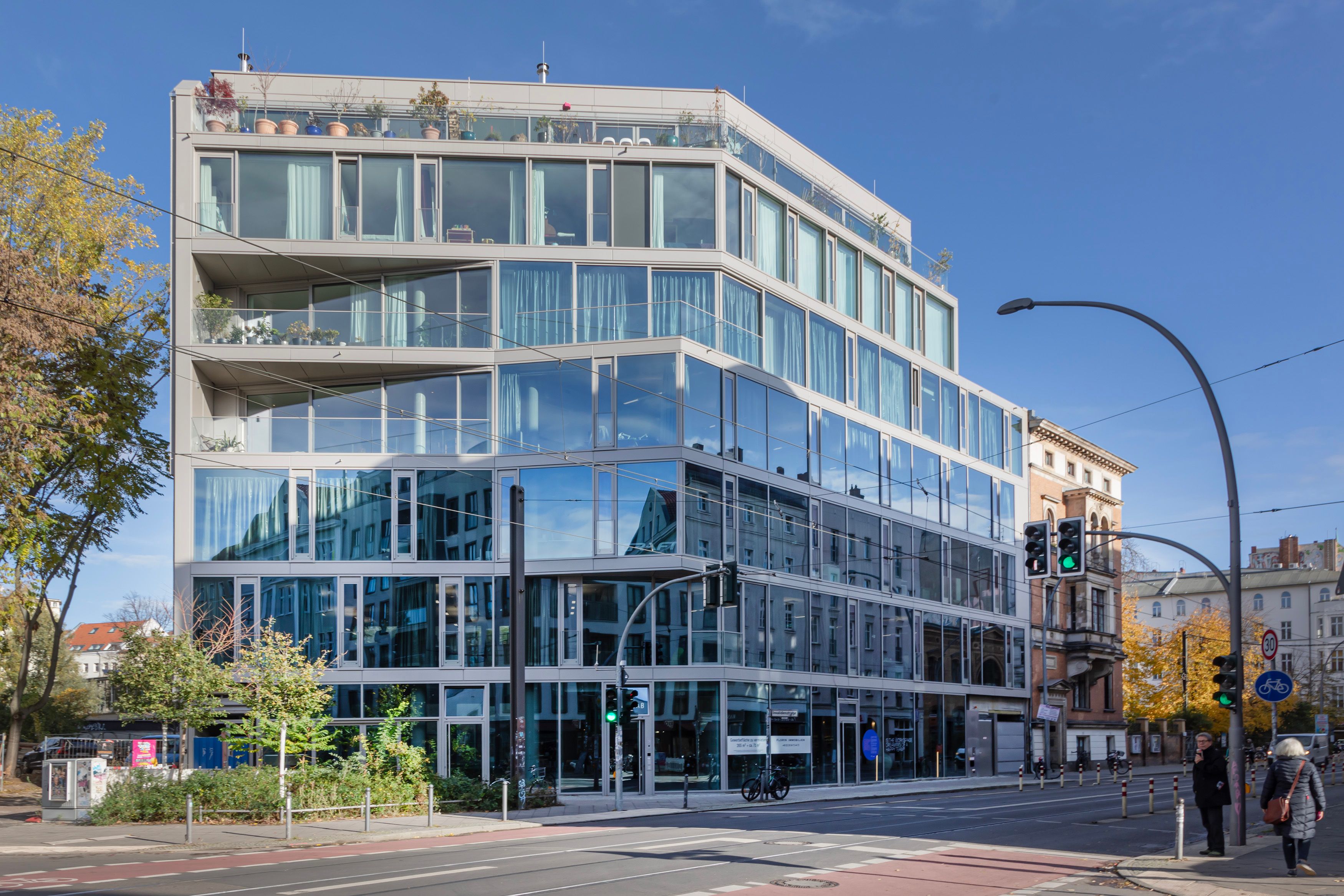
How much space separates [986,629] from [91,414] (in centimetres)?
3658

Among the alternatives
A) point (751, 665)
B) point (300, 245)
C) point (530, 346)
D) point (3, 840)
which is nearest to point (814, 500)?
point (751, 665)

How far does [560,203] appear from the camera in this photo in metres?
37.4

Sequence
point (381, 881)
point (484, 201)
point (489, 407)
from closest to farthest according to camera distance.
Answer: point (381, 881), point (489, 407), point (484, 201)

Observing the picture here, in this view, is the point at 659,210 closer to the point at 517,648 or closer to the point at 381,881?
the point at 517,648

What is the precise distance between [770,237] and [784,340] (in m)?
3.62

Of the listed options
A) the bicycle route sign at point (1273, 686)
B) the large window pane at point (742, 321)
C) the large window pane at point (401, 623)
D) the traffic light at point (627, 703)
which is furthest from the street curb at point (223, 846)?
the large window pane at point (742, 321)

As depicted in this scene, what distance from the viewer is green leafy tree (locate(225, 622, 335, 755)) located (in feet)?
89.7

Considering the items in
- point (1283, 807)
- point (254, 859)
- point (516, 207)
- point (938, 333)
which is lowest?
point (254, 859)

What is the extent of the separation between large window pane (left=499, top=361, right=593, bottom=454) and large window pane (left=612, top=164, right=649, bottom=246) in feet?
14.9

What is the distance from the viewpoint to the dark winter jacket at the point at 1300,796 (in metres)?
14.5

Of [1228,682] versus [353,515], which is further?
[353,515]

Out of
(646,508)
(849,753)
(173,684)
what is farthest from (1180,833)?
(849,753)

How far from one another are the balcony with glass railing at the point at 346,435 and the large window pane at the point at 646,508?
4.56 metres

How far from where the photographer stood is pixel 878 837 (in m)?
21.0
